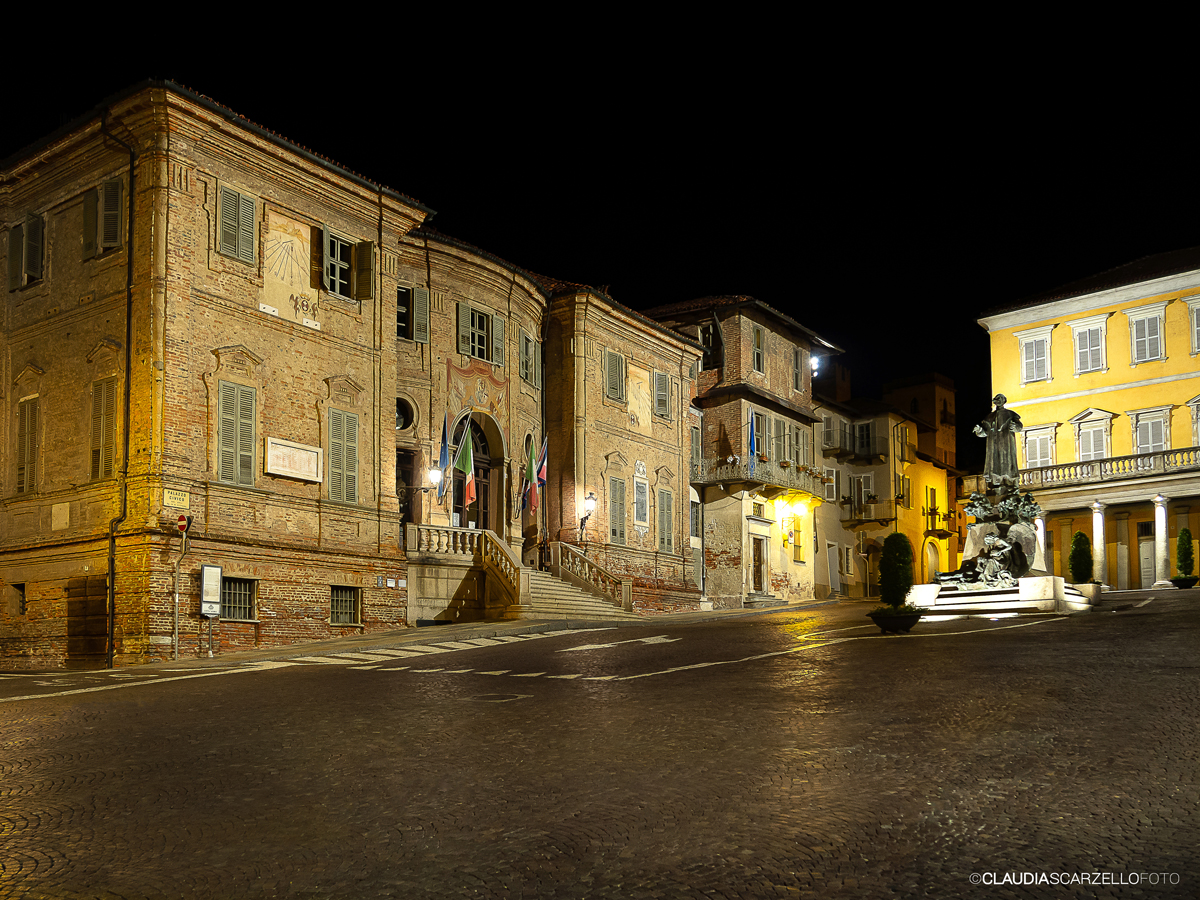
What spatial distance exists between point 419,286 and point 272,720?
806 inches

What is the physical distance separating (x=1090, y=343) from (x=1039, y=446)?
4.84m

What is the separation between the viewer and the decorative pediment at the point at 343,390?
Result: 2645 cm

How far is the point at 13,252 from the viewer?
26.3 metres

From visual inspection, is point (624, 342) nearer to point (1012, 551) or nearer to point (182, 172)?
point (1012, 551)

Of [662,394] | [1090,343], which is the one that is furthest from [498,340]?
[1090,343]

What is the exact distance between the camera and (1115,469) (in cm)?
4594

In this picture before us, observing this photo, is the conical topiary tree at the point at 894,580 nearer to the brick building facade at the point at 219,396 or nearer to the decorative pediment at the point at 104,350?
the brick building facade at the point at 219,396

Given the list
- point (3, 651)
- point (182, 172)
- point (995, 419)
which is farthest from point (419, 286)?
point (995, 419)

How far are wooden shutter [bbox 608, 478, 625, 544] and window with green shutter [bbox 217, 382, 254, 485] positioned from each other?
1474 centimetres

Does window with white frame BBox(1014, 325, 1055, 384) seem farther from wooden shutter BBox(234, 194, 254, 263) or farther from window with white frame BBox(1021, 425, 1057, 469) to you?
wooden shutter BBox(234, 194, 254, 263)

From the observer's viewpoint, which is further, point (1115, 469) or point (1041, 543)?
point (1115, 469)

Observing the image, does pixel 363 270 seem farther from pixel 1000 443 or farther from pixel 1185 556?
pixel 1185 556

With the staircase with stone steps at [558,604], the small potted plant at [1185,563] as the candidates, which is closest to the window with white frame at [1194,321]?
the small potted plant at [1185,563]

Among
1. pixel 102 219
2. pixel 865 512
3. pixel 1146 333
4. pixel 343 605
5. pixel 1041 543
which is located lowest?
pixel 343 605
